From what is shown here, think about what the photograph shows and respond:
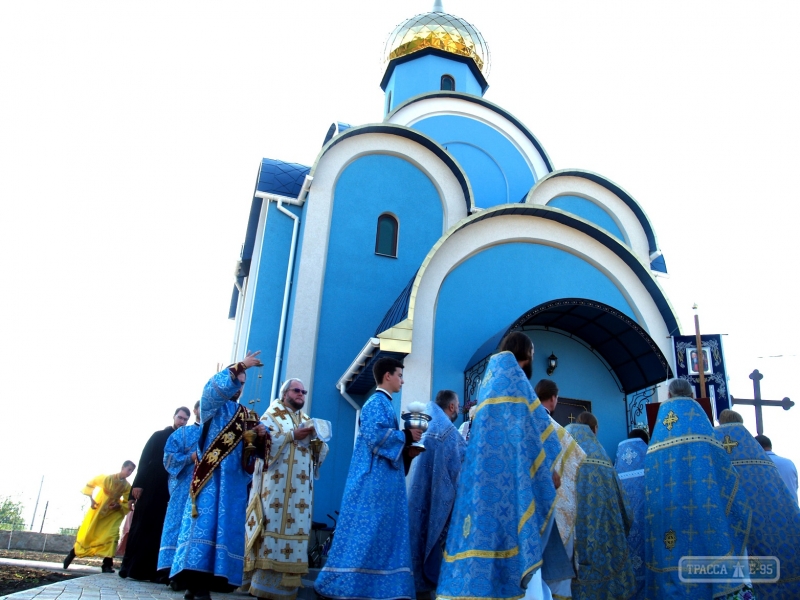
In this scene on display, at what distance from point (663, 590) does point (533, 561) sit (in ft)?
5.43

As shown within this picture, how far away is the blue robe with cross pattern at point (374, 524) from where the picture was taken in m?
4.20

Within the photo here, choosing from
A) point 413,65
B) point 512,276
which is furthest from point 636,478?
point 413,65

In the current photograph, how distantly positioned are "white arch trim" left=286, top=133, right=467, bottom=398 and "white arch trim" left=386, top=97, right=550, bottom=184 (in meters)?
2.57

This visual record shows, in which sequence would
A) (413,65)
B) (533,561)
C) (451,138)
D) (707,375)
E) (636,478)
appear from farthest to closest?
(413,65) → (451,138) → (707,375) → (636,478) → (533,561)

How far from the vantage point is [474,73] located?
17062 mm

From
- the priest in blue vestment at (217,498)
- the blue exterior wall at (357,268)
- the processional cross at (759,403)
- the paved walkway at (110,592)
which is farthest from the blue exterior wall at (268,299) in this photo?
the processional cross at (759,403)

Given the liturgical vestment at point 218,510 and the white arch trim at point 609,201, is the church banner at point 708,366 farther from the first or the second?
the liturgical vestment at point 218,510

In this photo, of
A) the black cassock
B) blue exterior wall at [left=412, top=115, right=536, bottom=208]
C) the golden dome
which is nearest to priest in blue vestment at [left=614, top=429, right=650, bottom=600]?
the black cassock

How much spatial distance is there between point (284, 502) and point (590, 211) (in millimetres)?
9644

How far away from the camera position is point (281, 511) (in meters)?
5.11

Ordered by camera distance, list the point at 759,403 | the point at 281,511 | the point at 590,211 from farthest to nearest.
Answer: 1. the point at 590,211
2. the point at 759,403
3. the point at 281,511

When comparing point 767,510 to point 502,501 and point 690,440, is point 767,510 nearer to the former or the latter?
point 690,440

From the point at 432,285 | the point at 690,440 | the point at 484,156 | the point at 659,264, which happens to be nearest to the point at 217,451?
the point at 690,440

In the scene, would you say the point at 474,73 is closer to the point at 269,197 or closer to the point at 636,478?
the point at 269,197
